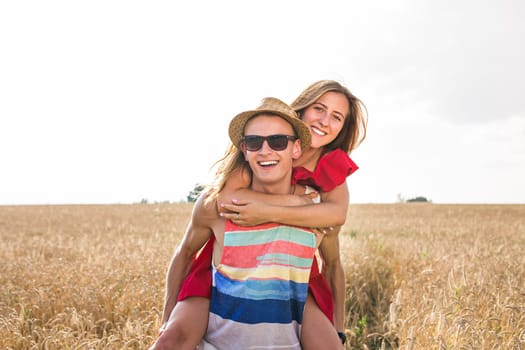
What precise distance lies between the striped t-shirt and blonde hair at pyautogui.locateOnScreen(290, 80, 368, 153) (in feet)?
3.79

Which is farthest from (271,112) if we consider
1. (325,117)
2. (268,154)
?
(325,117)

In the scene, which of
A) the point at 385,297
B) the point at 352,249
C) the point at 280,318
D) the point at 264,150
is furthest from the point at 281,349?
the point at 352,249

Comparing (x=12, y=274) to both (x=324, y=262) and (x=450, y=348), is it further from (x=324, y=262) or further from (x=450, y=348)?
(x=450, y=348)

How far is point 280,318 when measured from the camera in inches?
112

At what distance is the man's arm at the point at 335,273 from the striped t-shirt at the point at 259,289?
0.74 meters

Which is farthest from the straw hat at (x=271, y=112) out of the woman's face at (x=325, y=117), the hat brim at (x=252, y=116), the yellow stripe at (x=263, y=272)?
the yellow stripe at (x=263, y=272)

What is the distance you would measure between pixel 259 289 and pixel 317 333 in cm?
46

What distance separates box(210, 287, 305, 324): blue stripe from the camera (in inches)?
111

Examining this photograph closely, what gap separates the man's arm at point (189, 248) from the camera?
3139mm

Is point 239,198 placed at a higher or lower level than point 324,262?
higher

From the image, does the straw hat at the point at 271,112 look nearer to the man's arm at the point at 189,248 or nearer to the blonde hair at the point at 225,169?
the blonde hair at the point at 225,169

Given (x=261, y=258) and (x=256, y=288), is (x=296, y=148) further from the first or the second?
(x=256, y=288)

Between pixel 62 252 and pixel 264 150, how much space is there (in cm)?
671

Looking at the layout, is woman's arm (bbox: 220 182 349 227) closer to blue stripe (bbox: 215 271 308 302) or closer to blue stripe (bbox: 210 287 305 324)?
blue stripe (bbox: 215 271 308 302)
